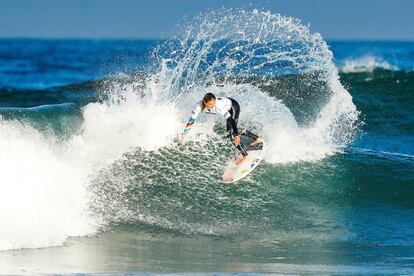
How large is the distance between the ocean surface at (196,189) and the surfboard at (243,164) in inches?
6.1

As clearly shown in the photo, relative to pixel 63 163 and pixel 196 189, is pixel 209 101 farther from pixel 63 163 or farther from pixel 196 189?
pixel 63 163

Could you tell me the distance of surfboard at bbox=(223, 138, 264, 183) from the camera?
1270cm

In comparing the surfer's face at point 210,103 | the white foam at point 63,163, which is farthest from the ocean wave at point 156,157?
the surfer's face at point 210,103

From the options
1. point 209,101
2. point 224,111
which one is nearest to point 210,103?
point 209,101

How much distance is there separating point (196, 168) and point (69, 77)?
28079 millimetres

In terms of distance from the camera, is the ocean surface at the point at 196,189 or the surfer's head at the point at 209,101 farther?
the surfer's head at the point at 209,101

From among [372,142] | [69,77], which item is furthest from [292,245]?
[69,77]

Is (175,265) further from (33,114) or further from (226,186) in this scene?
(33,114)

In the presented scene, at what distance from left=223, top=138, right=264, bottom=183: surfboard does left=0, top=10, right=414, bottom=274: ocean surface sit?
0.51ft

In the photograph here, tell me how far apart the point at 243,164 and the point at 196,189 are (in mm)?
907

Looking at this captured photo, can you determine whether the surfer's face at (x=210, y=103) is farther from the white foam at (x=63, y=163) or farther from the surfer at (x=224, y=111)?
the white foam at (x=63, y=163)

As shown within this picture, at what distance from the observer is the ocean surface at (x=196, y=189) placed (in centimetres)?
966

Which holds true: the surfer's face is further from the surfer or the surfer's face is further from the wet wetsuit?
the wet wetsuit

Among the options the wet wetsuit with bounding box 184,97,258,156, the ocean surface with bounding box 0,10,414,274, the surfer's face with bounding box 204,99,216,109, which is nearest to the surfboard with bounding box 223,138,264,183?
the ocean surface with bounding box 0,10,414,274
